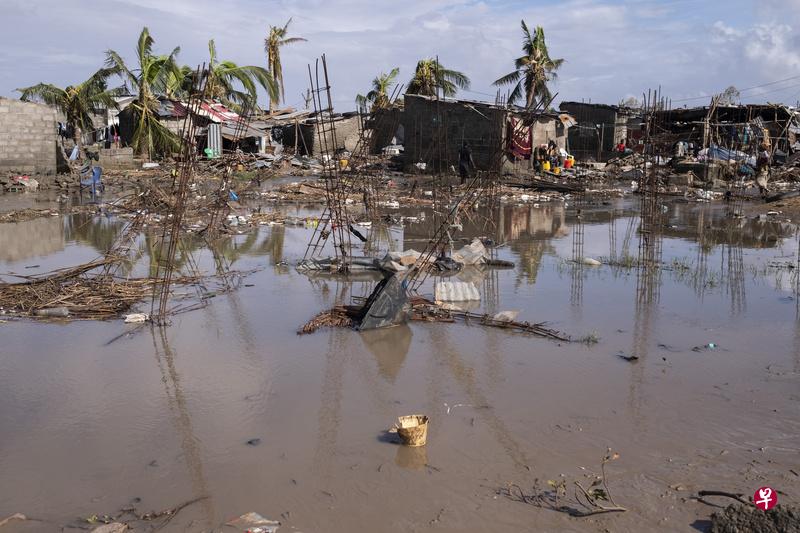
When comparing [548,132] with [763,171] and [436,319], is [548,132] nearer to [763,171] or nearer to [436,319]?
[763,171]

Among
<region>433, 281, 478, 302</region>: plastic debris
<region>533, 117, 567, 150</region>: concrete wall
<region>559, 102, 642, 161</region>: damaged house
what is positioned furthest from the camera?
<region>559, 102, 642, 161</region>: damaged house

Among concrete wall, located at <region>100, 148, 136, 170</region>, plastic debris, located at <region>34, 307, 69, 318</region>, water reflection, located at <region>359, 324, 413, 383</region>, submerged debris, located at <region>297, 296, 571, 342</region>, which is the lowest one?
water reflection, located at <region>359, 324, 413, 383</region>

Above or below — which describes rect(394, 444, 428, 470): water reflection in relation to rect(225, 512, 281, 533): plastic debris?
above

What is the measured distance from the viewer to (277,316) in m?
6.07

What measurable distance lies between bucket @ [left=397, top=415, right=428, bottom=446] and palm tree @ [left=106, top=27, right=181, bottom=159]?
18.0 m

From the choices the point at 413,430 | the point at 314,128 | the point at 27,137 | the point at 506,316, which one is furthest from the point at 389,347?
the point at 314,128

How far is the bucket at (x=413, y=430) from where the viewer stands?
3504 mm

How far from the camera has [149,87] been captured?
20.5 meters

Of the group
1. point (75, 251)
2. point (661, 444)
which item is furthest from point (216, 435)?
point (75, 251)

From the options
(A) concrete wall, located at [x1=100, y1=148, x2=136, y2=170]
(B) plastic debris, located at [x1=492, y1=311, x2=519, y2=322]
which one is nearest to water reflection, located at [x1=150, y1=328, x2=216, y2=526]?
(B) plastic debris, located at [x1=492, y1=311, x2=519, y2=322]

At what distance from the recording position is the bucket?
3.50m

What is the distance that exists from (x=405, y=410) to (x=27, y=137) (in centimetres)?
1542

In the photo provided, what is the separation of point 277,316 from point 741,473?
12.9 feet

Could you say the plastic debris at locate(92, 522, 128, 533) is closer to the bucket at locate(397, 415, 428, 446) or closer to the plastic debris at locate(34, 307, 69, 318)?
the bucket at locate(397, 415, 428, 446)
